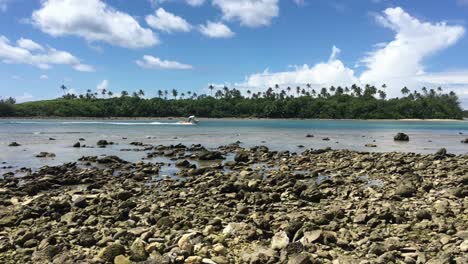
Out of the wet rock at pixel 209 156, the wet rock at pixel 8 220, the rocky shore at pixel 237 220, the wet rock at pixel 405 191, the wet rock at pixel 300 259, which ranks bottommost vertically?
the wet rock at pixel 209 156

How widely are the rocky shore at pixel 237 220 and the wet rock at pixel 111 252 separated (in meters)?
0.03

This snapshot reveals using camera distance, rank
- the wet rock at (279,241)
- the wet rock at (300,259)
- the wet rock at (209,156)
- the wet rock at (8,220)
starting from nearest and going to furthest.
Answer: the wet rock at (300,259) < the wet rock at (279,241) < the wet rock at (8,220) < the wet rock at (209,156)

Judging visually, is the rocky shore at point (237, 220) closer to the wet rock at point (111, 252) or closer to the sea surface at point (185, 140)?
the wet rock at point (111, 252)

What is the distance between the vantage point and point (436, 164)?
24000 millimetres

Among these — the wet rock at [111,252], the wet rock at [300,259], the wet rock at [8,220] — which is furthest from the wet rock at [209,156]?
the wet rock at [300,259]

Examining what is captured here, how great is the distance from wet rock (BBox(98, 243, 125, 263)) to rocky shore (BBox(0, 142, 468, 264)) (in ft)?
0.09

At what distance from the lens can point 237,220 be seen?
477 inches

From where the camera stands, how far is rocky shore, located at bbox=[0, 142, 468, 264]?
9.06 meters

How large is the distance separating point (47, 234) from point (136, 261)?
3.48 meters

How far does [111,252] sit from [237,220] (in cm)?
412

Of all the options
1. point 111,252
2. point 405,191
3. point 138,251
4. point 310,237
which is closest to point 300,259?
point 310,237

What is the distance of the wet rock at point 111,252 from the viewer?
8969mm

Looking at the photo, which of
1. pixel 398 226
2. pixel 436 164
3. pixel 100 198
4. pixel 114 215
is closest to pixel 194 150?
pixel 436 164

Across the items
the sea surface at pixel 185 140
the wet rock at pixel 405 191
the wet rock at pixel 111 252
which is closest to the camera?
the wet rock at pixel 111 252
